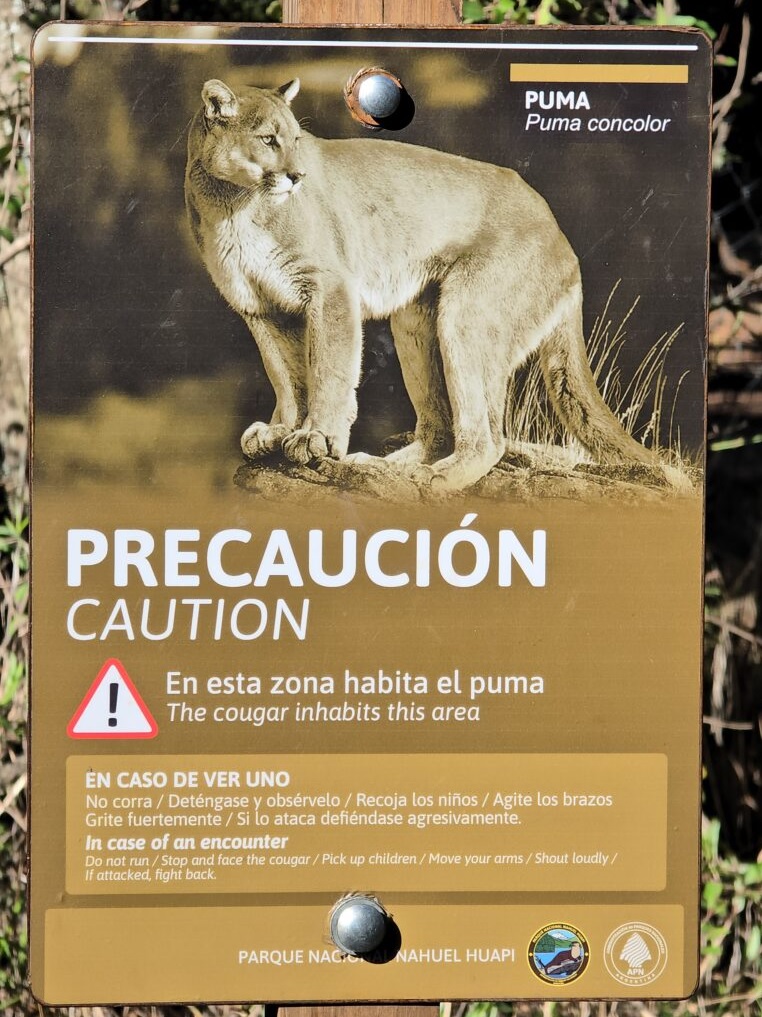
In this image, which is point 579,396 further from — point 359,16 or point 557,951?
point 557,951

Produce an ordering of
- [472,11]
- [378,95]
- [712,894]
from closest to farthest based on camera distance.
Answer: [378,95] → [472,11] → [712,894]

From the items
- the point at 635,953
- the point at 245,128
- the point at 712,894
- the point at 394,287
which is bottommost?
the point at 712,894

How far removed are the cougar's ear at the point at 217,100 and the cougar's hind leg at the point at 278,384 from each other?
0.92 feet

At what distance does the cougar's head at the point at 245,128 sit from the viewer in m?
1.48

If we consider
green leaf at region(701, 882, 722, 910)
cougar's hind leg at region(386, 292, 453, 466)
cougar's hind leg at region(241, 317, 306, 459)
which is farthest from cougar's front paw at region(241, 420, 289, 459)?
green leaf at region(701, 882, 722, 910)

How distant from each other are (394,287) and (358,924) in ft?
2.86

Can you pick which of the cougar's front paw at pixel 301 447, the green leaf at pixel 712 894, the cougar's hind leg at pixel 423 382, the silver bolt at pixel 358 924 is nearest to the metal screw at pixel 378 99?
the cougar's hind leg at pixel 423 382

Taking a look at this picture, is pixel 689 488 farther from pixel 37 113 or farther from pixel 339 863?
pixel 37 113

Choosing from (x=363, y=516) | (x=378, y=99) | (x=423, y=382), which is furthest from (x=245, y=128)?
(x=363, y=516)

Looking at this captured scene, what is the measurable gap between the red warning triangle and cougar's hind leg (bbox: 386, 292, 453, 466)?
0.48 meters

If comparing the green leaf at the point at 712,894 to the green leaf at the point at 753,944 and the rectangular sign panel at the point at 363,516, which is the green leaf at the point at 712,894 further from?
the rectangular sign panel at the point at 363,516

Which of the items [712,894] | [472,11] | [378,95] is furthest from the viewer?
[712,894]

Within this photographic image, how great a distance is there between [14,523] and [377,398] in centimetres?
152

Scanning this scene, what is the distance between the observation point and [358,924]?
147 cm
